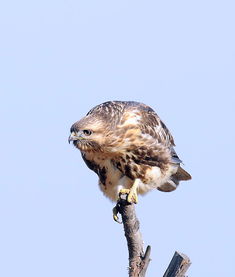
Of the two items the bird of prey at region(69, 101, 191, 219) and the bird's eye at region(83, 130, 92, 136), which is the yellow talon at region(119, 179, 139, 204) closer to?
the bird of prey at region(69, 101, 191, 219)

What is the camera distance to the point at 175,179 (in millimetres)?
10219

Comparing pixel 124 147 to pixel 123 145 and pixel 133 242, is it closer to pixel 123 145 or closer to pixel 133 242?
pixel 123 145

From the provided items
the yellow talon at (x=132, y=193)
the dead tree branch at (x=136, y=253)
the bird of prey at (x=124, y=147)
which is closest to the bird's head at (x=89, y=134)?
the bird of prey at (x=124, y=147)

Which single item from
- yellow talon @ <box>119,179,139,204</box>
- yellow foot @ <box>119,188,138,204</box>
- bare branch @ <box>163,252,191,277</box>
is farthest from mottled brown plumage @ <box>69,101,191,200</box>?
bare branch @ <box>163,252,191,277</box>

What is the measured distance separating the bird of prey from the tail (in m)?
0.55

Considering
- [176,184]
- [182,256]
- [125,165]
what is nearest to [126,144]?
[125,165]

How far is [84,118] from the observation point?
27.7 feet

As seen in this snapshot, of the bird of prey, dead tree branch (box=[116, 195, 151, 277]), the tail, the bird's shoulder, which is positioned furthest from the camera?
the tail

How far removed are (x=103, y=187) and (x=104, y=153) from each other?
692mm

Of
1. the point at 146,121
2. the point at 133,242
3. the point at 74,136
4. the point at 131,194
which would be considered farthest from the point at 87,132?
the point at 133,242

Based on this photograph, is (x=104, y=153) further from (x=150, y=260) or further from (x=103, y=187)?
(x=150, y=260)

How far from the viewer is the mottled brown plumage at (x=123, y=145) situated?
8.48 metres

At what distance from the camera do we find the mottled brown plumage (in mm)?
8484

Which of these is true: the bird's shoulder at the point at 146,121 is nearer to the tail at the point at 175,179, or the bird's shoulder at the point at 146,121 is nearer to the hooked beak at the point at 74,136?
the tail at the point at 175,179
